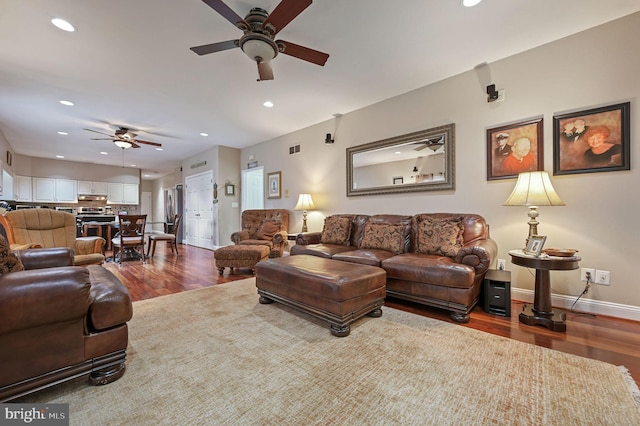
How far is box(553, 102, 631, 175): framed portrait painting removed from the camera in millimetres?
2303

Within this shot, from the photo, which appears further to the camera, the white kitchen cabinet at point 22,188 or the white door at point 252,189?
the white kitchen cabinet at point 22,188

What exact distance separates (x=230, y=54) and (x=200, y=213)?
5.39 metres

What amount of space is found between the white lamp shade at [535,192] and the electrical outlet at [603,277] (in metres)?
0.84

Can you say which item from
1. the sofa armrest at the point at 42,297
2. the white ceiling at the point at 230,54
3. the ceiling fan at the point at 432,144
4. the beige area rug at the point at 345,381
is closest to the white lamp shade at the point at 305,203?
the white ceiling at the point at 230,54

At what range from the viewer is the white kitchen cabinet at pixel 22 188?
7039 millimetres

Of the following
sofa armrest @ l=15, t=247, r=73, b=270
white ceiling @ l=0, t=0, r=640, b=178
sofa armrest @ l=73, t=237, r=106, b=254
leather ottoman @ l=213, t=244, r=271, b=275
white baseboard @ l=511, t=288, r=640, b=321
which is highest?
white ceiling @ l=0, t=0, r=640, b=178

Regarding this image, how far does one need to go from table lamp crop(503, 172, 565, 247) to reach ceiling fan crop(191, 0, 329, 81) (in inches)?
86.7

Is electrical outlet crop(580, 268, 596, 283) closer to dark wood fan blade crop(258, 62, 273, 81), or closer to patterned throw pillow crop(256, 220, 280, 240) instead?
dark wood fan blade crop(258, 62, 273, 81)

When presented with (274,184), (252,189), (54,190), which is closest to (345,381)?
(274,184)

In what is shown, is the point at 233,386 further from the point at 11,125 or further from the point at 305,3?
the point at 11,125

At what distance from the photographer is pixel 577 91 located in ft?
8.20

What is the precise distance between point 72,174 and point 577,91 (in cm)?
1199

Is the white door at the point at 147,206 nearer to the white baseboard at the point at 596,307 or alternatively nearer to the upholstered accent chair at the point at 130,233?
the upholstered accent chair at the point at 130,233

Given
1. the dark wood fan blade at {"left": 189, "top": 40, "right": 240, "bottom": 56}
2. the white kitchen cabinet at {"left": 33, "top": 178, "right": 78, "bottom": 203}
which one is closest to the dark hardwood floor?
the dark wood fan blade at {"left": 189, "top": 40, "right": 240, "bottom": 56}
